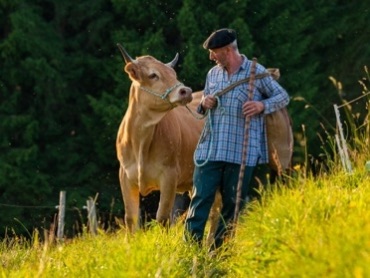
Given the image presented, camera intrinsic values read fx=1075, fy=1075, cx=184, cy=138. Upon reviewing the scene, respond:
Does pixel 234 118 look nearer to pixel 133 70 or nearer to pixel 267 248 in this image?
pixel 267 248

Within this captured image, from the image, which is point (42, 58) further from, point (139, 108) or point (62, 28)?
point (139, 108)

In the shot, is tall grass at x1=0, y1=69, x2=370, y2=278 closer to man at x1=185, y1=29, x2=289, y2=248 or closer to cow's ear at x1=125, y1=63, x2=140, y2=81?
man at x1=185, y1=29, x2=289, y2=248

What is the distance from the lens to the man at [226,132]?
8633 mm

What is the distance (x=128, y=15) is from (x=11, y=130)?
4054 mm

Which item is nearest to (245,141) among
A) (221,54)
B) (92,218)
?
(221,54)

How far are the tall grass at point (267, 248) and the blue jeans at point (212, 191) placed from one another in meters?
0.20

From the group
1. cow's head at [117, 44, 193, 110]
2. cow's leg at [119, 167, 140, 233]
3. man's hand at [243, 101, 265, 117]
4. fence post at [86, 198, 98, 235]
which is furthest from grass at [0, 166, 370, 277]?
cow's leg at [119, 167, 140, 233]

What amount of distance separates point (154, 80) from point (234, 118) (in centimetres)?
254

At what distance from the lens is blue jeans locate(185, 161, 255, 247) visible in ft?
28.5

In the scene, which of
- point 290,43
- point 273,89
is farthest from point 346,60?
point 273,89

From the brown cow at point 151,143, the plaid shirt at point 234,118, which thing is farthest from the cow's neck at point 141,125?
the plaid shirt at point 234,118

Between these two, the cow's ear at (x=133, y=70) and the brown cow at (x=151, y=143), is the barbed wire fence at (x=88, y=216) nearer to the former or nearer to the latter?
the brown cow at (x=151, y=143)

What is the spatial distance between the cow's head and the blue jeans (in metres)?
2.18

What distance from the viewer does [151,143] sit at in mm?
11594
